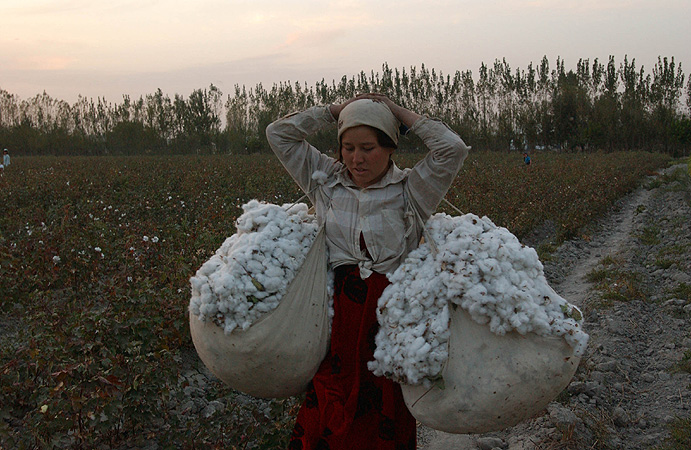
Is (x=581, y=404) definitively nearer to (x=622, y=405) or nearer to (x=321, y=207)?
(x=622, y=405)

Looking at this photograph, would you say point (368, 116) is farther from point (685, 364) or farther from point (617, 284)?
point (617, 284)

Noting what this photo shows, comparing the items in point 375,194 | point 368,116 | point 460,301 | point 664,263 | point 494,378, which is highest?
point 368,116

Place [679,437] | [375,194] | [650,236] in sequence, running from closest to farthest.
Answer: [375,194]
[679,437]
[650,236]

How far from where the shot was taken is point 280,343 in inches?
70.6

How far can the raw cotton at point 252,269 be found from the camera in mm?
1731

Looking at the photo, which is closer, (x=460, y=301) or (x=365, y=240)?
(x=460, y=301)

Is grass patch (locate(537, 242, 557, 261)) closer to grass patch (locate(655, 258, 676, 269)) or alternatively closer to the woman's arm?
grass patch (locate(655, 258, 676, 269))

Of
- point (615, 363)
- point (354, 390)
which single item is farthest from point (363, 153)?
point (615, 363)

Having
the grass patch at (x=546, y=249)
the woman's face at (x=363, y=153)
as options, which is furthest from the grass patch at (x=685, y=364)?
the grass patch at (x=546, y=249)

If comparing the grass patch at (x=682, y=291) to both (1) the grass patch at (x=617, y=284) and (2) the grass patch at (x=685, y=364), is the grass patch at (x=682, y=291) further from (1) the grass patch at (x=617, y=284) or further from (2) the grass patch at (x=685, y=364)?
(2) the grass patch at (x=685, y=364)

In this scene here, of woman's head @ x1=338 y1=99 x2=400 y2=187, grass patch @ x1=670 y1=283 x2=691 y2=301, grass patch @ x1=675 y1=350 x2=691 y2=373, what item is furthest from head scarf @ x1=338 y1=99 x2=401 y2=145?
grass patch @ x1=670 y1=283 x2=691 y2=301

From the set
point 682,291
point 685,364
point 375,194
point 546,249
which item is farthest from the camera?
point 546,249

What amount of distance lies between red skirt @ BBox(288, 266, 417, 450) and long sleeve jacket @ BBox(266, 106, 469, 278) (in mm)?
91

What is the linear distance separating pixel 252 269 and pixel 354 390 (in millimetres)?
541
